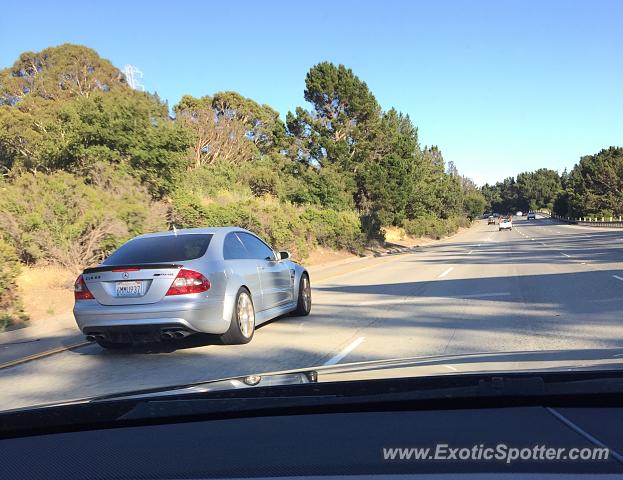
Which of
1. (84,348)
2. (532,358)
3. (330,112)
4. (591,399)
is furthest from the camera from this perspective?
(330,112)

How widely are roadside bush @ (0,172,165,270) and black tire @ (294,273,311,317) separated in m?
7.68

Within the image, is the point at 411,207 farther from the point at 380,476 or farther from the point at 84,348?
the point at 380,476

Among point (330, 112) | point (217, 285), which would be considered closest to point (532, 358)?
point (217, 285)

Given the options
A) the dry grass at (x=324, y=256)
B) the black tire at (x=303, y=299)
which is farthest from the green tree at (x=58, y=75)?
the black tire at (x=303, y=299)

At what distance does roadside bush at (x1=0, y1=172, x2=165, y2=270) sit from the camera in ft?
48.7

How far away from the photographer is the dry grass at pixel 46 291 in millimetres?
12914

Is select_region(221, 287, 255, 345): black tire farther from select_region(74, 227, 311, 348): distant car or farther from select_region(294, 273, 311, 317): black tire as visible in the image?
select_region(294, 273, 311, 317): black tire

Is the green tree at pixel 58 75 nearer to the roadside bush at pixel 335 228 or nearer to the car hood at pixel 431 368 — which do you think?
the roadside bush at pixel 335 228

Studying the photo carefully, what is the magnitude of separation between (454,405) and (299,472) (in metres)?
0.97

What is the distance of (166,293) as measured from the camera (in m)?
7.29

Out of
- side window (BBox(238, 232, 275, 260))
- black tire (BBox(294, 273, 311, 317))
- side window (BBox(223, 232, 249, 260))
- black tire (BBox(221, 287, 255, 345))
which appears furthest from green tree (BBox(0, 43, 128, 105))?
black tire (BBox(221, 287, 255, 345))

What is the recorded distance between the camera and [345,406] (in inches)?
114

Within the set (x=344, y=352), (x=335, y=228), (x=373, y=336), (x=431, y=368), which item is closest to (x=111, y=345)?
(x=344, y=352)

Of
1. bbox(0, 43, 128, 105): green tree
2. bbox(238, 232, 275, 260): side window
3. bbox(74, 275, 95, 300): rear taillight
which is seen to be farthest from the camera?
bbox(0, 43, 128, 105): green tree
